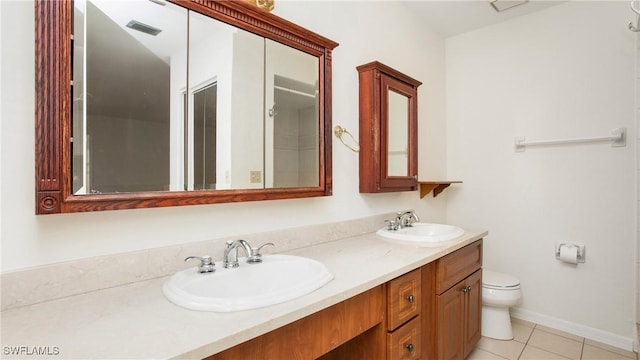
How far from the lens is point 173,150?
110cm

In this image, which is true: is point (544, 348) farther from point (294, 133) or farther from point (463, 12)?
point (463, 12)

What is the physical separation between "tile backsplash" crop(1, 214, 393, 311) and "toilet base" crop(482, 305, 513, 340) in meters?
1.70

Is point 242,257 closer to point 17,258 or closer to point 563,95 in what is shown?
point 17,258

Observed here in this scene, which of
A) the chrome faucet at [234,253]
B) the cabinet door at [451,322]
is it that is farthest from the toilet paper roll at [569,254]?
the chrome faucet at [234,253]

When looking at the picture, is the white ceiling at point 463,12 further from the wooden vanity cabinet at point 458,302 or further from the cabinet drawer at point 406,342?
the cabinet drawer at point 406,342

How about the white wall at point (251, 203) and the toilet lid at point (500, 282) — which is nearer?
the white wall at point (251, 203)

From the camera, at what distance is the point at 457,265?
168 centimetres

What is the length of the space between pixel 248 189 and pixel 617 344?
2.62m

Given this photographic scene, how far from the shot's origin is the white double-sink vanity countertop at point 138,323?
0.63 m

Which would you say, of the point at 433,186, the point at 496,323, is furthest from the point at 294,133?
the point at 496,323

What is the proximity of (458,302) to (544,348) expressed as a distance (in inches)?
37.0

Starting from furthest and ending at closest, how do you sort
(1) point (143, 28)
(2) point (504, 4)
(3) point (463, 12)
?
1. (3) point (463, 12)
2. (2) point (504, 4)
3. (1) point (143, 28)

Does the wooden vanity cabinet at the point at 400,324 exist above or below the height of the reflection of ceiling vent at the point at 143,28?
below

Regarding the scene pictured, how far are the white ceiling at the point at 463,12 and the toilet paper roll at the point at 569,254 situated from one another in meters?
1.78
